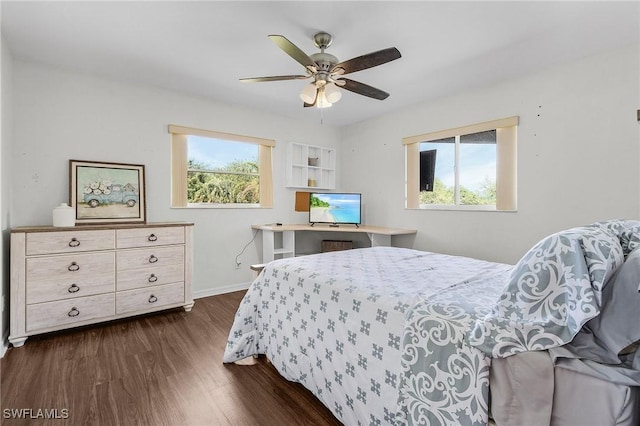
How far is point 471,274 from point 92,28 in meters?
3.06

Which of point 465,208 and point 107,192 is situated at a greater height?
point 107,192

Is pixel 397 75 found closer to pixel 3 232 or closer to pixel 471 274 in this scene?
pixel 471 274

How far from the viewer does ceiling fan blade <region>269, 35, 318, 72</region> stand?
174cm

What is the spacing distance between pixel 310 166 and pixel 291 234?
1.18 metres

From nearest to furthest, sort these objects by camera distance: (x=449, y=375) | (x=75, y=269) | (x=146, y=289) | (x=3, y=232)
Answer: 1. (x=449, y=375)
2. (x=3, y=232)
3. (x=75, y=269)
4. (x=146, y=289)

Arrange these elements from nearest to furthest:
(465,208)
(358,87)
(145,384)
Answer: (145,384) < (358,87) < (465,208)

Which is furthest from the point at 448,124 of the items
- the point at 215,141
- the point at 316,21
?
the point at 215,141

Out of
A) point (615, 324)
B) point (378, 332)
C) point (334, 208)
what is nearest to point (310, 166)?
point (334, 208)

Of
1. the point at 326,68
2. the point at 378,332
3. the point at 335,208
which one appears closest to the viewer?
the point at 378,332

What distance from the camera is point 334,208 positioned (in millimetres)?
4258

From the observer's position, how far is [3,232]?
7.45 feet

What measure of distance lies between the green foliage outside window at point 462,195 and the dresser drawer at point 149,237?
2.96 metres

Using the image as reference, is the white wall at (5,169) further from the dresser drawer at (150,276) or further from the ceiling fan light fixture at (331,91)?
the ceiling fan light fixture at (331,91)

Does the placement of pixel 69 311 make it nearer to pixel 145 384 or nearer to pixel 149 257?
pixel 149 257
